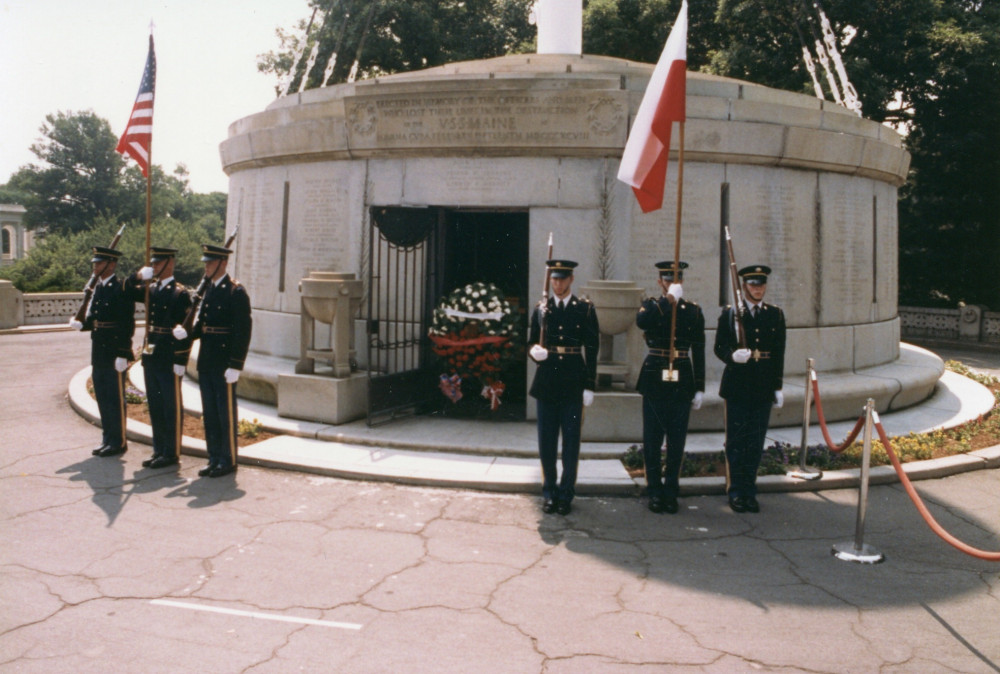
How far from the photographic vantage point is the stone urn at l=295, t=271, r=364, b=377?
867cm

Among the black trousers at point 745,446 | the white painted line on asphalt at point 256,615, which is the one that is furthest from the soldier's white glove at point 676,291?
the white painted line on asphalt at point 256,615

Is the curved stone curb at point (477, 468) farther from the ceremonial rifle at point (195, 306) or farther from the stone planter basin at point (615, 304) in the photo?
the stone planter basin at point (615, 304)

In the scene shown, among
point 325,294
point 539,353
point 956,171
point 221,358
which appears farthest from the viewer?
point 956,171

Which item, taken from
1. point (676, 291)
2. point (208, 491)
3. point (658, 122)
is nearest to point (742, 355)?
point (676, 291)

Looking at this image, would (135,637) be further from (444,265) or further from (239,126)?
(239,126)

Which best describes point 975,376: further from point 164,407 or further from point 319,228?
point 164,407

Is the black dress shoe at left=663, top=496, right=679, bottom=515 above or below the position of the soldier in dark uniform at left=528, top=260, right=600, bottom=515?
below

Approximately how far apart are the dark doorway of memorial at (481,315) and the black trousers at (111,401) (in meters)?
3.30

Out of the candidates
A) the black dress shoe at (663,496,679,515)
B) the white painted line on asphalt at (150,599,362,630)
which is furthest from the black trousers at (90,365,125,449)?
the black dress shoe at (663,496,679,515)

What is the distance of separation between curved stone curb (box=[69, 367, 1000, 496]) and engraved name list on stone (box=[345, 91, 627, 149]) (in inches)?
145

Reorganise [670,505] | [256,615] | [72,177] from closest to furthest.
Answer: [256,615], [670,505], [72,177]

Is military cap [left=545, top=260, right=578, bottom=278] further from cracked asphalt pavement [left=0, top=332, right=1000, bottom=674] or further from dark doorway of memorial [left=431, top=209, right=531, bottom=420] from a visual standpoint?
dark doorway of memorial [left=431, top=209, right=531, bottom=420]

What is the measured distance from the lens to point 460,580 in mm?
4941

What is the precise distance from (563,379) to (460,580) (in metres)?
2.01
